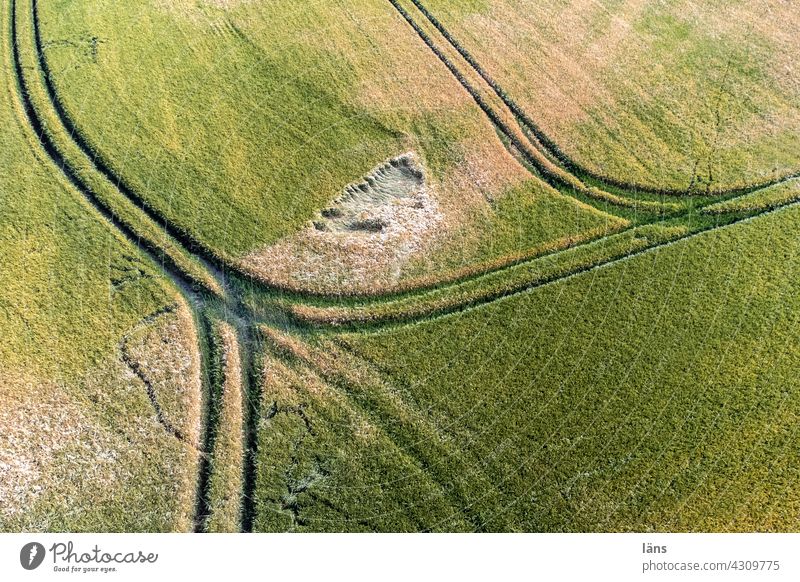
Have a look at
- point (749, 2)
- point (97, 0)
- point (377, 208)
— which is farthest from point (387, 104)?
point (749, 2)

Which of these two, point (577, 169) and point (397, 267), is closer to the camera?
point (397, 267)

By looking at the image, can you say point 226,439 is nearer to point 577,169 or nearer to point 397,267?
point 397,267

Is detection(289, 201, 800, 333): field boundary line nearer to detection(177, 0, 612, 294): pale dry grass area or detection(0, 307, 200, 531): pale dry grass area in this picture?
detection(177, 0, 612, 294): pale dry grass area

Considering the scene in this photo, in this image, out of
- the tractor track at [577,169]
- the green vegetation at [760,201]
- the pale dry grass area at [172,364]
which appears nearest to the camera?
the pale dry grass area at [172,364]

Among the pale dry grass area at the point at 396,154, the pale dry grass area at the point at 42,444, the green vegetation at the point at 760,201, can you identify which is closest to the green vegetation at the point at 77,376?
the pale dry grass area at the point at 42,444

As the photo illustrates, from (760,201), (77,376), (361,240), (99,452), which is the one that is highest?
(760,201)

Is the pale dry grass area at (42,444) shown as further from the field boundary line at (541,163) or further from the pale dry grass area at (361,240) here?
the field boundary line at (541,163)
